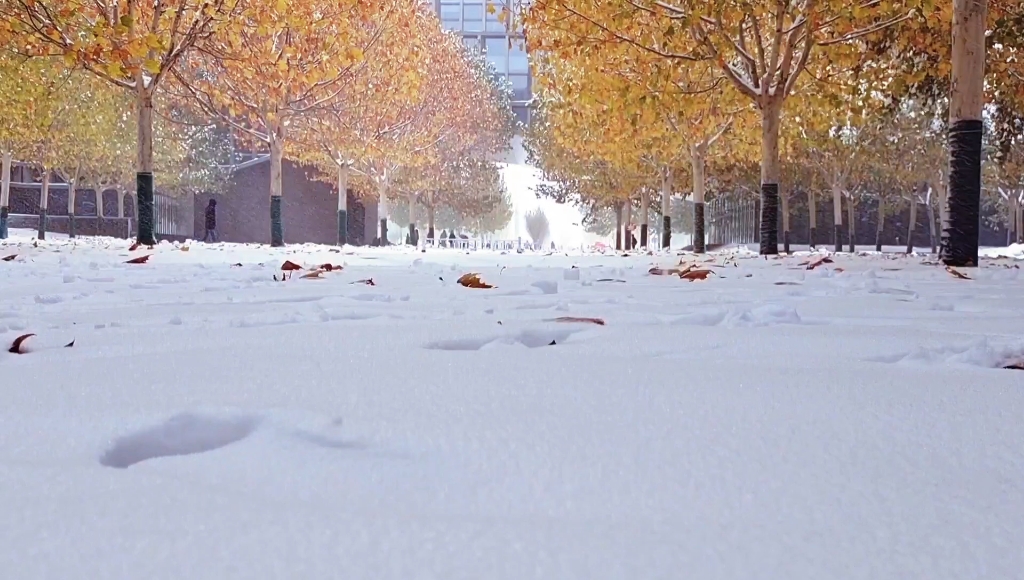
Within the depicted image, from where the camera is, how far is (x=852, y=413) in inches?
55.0

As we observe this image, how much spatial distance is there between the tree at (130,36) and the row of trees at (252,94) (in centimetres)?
4

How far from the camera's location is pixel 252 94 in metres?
18.5

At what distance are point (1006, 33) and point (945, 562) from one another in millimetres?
12589

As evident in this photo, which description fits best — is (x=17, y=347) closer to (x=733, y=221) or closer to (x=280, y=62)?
(x=280, y=62)

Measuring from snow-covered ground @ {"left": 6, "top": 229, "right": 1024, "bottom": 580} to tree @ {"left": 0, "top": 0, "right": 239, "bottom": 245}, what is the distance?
8367 mm

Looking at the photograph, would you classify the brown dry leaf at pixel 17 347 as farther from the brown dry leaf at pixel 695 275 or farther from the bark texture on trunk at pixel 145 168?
the bark texture on trunk at pixel 145 168

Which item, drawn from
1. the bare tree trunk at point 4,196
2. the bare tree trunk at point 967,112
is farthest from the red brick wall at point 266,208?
the bare tree trunk at point 967,112

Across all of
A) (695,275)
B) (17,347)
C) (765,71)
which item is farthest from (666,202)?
(17,347)

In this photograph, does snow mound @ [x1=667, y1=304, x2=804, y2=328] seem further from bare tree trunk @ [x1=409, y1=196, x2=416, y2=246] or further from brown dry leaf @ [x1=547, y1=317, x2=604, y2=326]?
bare tree trunk @ [x1=409, y1=196, x2=416, y2=246]

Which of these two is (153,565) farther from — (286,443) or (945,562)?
(945,562)

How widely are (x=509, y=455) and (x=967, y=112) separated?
28.2 ft

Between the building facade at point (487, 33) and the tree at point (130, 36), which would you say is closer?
the tree at point (130, 36)

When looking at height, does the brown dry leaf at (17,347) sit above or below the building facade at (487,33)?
below

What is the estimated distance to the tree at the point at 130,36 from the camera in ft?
32.1
